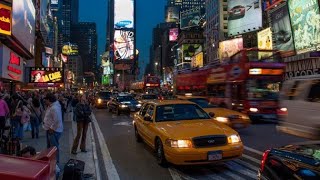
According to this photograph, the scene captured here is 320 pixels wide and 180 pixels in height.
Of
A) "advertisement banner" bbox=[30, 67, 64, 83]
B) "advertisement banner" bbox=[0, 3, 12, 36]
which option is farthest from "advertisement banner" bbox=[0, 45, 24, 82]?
"advertisement banner" bbox=[0, 3, 12, 36]

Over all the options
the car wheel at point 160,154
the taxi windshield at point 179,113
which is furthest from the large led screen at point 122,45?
the car wheel at point 160,154

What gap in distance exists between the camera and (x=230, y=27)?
67.0 metres

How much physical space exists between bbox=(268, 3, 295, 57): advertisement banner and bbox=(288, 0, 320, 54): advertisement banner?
292 cm

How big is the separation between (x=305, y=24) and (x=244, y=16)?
83.9 ft

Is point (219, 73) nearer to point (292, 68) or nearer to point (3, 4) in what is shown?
point (3, 4)

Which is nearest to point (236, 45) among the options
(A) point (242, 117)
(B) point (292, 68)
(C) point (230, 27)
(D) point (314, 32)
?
(C) point (230, 27)

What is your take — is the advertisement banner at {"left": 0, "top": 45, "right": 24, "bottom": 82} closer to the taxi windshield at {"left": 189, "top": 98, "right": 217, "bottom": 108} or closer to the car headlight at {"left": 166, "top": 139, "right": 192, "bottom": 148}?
the taxi windshield at {"left": 189, "top": 98, "right": 217, "bottom": 108}

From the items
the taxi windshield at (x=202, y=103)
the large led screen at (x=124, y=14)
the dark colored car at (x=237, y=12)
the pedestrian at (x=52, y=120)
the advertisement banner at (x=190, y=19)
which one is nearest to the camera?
the pedestrian at (x=52, y=120)

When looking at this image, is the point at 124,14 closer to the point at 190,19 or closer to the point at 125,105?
the point at 190,19

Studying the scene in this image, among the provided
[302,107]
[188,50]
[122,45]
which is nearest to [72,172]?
[302,107]

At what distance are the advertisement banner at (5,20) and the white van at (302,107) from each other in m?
23.8

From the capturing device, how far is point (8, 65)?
3631cm

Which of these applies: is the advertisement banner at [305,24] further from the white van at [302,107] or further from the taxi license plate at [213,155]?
the taxi license plate at [213,155]

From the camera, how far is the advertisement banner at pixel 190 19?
138875 millimetres
